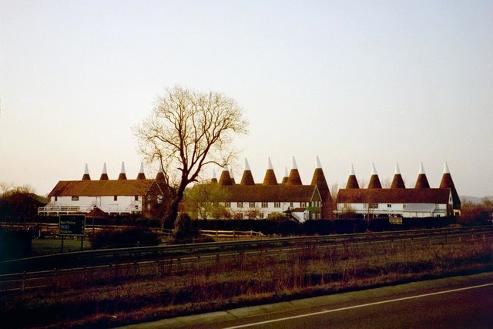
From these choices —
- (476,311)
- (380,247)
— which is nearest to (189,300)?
(476,311)

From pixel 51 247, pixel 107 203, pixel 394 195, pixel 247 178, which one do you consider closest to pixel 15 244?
pixel 51 247

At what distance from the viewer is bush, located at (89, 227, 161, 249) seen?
100 feet

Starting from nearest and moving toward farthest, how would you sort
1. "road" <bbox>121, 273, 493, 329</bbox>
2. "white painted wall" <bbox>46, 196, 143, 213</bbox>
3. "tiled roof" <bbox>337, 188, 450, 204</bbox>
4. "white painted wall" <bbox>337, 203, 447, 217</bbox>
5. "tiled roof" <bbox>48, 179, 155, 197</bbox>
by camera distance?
"road" <bbox>121, 273, 493, 329</bbox> < "white painted wall" <bbox>337, 203, 447, 217</bbox> < "white painted wall" <bbox>46, 196, 143, 213</bbox> < "tiled roof" <bbox>48, 179, 155, 197</bbox> < "tiled roof" <bbox>337, 188, 450, 204</bbox>

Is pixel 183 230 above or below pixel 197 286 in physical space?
above

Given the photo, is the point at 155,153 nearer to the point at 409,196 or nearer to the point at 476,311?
the point at 476,311

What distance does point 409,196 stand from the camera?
260 ft

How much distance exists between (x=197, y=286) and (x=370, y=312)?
5.25 m

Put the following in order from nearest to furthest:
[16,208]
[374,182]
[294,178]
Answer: [16,208] → [294,178] → [374,182]

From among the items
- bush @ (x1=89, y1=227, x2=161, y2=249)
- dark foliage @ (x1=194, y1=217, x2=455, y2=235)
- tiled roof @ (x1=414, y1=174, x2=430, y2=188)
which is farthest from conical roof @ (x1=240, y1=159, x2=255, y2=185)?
bush @ (x1=89, y1=227, x2=161, y2=249)

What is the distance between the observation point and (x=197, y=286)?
1383 centimetres

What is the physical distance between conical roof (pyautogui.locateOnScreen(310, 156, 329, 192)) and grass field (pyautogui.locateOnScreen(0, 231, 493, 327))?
5730 cm

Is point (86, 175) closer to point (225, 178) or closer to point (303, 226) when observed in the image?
point (225, 178)

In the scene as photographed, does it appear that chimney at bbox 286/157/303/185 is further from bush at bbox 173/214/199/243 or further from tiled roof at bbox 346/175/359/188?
bush at bbox 173/214/199/243

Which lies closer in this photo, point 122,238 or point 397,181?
point 122,238
